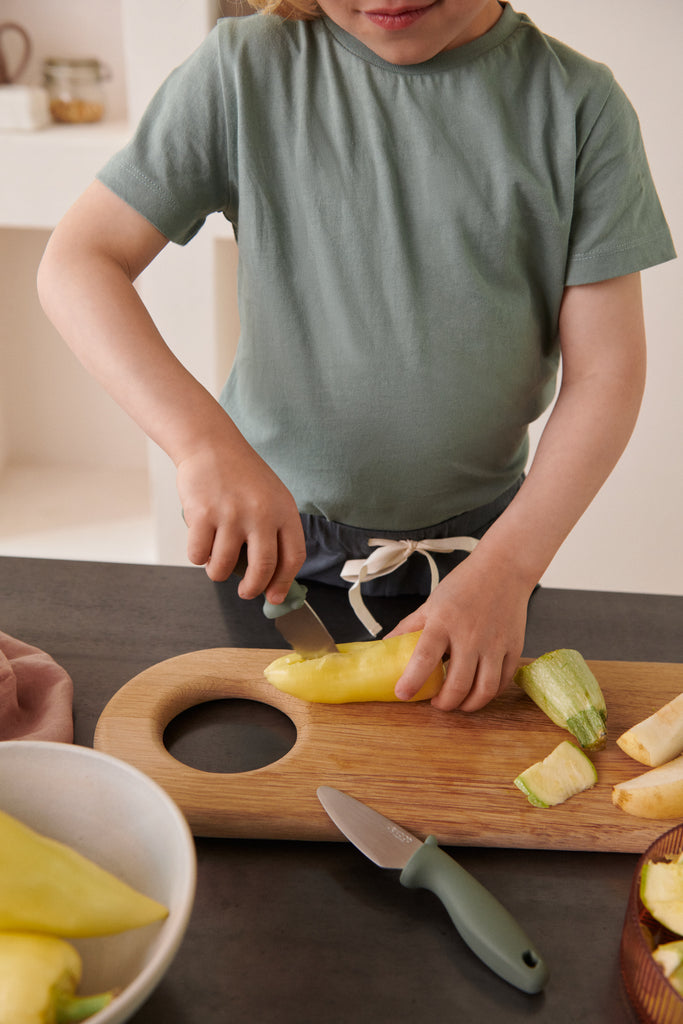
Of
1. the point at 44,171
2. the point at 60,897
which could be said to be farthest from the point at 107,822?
the point at 44,171

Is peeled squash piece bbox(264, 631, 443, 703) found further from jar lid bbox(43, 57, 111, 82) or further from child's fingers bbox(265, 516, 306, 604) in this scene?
jar lid bbox(43, 57, 111, 82)

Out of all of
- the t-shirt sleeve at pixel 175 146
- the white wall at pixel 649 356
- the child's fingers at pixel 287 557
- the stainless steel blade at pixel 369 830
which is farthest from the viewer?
the white wall at pixel 649 356

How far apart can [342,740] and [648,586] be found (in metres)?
1.98

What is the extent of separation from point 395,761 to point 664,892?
10.5 inches

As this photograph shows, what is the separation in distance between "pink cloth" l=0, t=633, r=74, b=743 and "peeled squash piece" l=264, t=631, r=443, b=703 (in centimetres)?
20

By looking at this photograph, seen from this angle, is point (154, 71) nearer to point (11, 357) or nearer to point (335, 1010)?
point (11, 357)

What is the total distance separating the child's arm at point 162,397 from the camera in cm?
74

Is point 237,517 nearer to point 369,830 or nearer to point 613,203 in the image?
point 369,830

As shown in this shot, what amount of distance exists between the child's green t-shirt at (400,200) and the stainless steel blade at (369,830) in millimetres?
467

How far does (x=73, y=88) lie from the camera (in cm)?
241

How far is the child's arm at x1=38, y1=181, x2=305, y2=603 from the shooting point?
0.74m

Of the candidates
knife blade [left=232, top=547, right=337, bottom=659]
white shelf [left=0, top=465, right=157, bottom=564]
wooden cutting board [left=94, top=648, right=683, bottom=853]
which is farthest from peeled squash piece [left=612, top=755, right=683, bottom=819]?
white shelf [left=0, top=465, right=157, bottom=564]

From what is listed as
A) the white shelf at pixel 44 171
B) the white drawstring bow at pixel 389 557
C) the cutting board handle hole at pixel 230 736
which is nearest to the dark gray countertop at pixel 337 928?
the cutting board handle hole at pixel 230 736

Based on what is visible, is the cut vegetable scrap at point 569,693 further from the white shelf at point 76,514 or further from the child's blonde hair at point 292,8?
the white shelf at point 76,514
